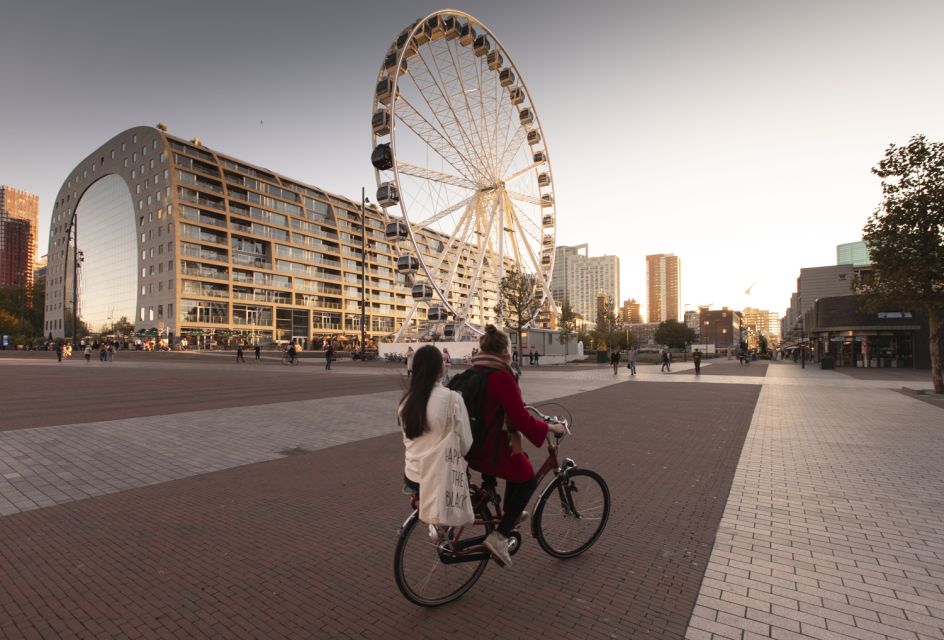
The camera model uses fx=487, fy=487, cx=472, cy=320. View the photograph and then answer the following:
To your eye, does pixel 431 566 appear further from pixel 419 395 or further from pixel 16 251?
A: pixel 16 251

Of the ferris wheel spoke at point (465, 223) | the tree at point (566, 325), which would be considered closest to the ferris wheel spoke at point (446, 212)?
the ferris wheel spoke at point (465, 223)

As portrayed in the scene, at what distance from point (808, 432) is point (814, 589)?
25.9ft

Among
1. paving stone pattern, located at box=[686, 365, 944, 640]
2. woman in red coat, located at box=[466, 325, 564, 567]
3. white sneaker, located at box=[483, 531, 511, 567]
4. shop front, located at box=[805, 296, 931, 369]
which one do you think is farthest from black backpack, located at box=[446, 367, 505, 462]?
shop front, located at box=[805, 296, 931, 369]

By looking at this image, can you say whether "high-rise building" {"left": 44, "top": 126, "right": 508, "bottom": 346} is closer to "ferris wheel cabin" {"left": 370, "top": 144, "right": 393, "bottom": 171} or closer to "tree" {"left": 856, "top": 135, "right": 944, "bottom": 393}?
"ferris wheel cabin" {"left": 370, "top": 144, "right": 393, "bottom": 171}

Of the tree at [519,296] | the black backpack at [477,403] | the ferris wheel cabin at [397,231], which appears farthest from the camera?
the tree at [519,296]

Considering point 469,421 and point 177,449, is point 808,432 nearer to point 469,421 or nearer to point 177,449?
point 469,421

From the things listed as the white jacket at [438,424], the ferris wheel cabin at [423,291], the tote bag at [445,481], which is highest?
the ferris wheel cabin at [423,291]

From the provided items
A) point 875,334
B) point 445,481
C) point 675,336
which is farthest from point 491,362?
point 675,336

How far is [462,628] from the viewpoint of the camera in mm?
3209

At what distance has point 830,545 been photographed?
4.55 m

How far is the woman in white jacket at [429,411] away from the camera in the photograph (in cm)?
312

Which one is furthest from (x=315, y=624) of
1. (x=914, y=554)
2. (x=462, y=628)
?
(x=914, y=554)

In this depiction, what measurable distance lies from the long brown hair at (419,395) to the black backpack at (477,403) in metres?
0.31

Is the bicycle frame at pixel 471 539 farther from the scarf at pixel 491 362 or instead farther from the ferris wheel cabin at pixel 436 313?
the ferris wheel cabin at pixel 436 313
